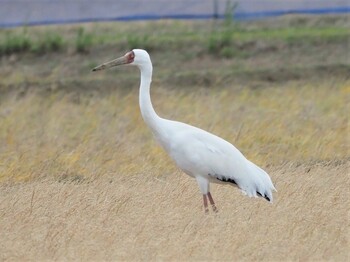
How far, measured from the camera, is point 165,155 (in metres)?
12.3

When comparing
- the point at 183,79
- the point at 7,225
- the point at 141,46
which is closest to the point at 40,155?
the point at 7,225

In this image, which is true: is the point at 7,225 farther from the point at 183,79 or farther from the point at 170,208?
the point at 183,79

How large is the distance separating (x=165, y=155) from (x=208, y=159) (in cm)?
259

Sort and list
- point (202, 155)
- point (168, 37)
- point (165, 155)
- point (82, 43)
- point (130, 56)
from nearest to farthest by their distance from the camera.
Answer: point (202, 155), point (130, 56), point (165, 155), point (82, 43), point (168, 37)

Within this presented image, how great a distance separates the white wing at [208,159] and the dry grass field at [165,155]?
8.4 inches

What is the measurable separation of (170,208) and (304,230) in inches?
45.3

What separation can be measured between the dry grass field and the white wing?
0.70 ft

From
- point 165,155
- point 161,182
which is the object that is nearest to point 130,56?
point 161,182

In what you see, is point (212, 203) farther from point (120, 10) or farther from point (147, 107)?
point (120, 10)

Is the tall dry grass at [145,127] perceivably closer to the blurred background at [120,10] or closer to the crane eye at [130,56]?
the crane eye at [130,56]

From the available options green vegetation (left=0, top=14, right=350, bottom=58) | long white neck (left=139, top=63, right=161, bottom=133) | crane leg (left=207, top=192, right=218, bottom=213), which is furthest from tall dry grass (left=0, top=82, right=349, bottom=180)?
green vegetation (left=0, top=14, right=350, bottom=58)

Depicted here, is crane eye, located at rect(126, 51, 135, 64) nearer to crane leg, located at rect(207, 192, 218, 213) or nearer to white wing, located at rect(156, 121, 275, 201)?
white wing, located at rect(156, 121, 275, 201)

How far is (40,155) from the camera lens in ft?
40.6

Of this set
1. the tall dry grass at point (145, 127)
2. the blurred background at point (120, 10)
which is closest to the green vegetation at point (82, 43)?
the blurred background at point (120, 10)
